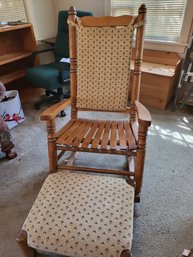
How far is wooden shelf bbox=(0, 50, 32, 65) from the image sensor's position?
91.6 inches

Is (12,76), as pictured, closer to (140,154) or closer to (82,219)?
(140,154)

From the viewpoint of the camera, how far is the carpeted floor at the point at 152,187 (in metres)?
1.15

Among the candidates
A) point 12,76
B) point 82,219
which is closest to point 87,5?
point 12,76

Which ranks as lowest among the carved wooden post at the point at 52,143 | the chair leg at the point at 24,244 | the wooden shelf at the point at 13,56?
the chair leg at the point at 24,244

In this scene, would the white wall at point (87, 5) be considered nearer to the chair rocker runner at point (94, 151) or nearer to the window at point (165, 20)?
the window at point (165, 20)

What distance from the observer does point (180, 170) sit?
161 cm

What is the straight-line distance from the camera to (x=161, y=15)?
238cm

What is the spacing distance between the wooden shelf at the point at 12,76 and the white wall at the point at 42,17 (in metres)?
0.57

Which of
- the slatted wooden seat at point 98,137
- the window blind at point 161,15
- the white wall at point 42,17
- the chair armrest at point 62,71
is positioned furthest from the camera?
the white wall at point 42,17

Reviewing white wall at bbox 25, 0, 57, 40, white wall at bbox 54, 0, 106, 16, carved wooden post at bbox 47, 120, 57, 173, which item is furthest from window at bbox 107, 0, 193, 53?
carved wooden post at bbox 47, 120, 57, 173

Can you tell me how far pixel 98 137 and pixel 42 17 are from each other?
229 centimetres

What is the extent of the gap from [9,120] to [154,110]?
5.27ft

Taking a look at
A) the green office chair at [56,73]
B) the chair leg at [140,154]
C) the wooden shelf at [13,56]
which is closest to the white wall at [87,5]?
the green office chair at [56,73]

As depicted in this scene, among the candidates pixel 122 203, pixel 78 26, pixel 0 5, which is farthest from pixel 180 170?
pixel 0 5
